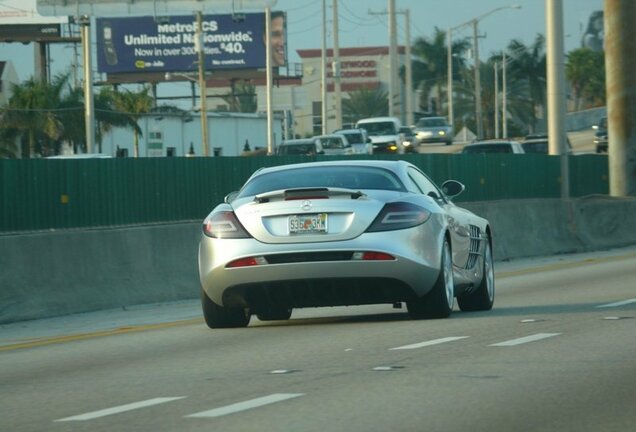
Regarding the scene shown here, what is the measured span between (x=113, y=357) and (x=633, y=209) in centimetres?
1967

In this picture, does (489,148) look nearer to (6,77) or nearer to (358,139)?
(358,139)

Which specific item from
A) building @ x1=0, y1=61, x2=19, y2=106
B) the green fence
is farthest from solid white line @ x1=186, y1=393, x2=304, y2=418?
building @ x1=0, y1=61, x2=19, y2=106

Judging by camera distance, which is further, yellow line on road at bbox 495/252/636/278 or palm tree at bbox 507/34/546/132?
palm tree at bbox 507/34/546/132

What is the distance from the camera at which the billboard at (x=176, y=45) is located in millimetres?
111688

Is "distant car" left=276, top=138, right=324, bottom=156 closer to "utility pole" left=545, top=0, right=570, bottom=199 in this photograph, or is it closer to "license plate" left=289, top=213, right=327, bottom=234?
"utility pole" left=545, top=0, right=570, bottom=199

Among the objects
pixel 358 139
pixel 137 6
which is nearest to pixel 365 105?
pixel 358 139

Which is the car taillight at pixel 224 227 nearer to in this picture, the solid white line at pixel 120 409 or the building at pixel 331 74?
the solid white line at pixel 120 409

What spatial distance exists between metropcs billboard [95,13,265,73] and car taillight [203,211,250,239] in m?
99.2

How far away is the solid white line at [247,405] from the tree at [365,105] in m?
130

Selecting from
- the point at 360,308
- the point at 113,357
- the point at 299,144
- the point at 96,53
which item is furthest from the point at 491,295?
the point at 96,53

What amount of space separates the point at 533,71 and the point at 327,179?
11404 cm

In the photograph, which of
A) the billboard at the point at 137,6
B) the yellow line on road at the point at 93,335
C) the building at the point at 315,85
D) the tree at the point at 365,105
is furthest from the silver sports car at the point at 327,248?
the building at the point at 315,85

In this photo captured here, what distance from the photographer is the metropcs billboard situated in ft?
366

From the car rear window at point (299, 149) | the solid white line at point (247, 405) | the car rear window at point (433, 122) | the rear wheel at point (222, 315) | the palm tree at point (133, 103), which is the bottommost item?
the solid white line at point (247, 405)
